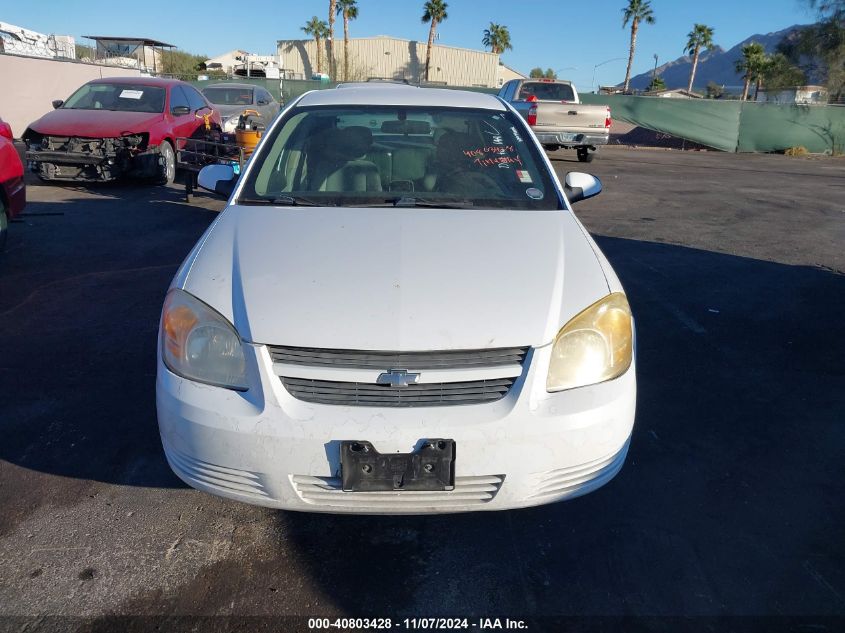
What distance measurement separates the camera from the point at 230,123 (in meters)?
12.6

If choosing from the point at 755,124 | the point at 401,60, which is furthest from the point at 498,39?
the point at 755,124

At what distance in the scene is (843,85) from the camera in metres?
31.6

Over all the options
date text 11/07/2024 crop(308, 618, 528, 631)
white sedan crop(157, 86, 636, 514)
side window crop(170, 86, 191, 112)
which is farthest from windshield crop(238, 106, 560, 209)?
side window crop(170, 86, 191, 112)

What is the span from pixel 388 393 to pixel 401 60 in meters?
57.4

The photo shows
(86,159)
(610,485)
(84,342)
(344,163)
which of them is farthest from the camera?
(86,159)

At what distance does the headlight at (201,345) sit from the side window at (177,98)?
9396 millimetres

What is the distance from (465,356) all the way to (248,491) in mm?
Result: 884

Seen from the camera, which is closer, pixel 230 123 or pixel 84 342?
pixel 84 342

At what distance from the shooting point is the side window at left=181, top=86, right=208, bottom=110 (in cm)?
1149

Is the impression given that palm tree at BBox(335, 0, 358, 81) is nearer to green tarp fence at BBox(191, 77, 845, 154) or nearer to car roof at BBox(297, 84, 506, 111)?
green tarp fence at BBox(191, 77, 845, 154)

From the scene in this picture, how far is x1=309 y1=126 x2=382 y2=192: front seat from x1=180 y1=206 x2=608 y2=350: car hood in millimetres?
411

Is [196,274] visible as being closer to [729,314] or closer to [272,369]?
[272,369]

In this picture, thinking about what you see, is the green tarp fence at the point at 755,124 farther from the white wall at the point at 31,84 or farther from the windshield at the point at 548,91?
the windshield at the point at 548,91

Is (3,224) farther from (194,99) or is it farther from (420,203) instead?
(194,99)
